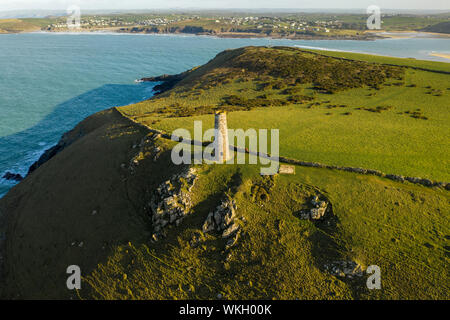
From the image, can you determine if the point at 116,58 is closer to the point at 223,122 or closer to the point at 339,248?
the point at 223,122

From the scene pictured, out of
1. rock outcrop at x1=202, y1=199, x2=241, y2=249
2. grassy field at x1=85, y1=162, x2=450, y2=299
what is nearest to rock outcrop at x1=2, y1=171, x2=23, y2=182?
grassy field at x1=85, y1=162, x2=450, y2=299

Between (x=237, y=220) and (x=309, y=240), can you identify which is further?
(x=237, y=220)

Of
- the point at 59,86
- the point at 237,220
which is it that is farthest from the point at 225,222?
the point at 59,86

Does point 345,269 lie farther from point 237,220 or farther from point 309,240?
point 237,220

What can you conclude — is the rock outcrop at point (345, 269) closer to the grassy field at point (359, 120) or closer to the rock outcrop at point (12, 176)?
the grassy field at point (359, 120)

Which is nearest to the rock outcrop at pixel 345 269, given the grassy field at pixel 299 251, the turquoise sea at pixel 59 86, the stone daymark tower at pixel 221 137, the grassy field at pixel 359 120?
the grassy field at pixel 299 251
